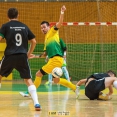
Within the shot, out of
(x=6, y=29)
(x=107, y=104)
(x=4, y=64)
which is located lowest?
(x=107, y=104)

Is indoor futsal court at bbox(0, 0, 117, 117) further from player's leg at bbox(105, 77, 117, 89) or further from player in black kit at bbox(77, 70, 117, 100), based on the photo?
player's leg at bbox(105, 77, 117, 89)

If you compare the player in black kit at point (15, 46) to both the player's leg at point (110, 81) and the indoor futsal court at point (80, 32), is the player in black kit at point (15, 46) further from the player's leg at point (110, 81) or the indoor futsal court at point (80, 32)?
the indoor futsal court at point (80, 32)

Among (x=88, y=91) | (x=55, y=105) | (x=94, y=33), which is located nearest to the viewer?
(x=55, y=105)

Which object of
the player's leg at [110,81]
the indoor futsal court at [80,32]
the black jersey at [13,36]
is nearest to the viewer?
the black jersey at [13,36]

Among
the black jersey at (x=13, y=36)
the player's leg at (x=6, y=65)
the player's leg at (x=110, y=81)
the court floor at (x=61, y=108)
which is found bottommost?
the court floor at (x=61, y=108)

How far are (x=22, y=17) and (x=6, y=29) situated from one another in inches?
456

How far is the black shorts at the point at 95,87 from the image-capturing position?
9.91m

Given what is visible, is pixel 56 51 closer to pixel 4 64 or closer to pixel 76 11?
pixel 4 64

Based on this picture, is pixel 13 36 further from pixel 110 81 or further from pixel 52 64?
pixel 110 81

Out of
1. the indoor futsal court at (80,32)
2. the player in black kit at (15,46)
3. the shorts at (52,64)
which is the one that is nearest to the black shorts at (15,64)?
the player in black kit at (15,46)

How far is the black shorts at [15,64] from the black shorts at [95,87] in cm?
222

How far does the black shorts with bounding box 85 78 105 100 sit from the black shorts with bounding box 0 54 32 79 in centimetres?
222

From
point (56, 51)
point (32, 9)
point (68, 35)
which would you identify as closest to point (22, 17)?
point (32, 9)

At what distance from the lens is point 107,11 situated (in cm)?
1891
